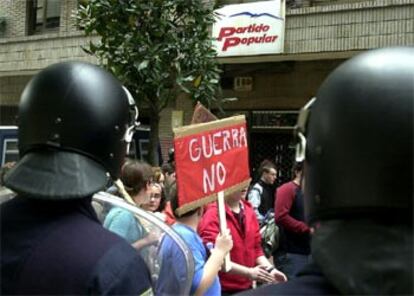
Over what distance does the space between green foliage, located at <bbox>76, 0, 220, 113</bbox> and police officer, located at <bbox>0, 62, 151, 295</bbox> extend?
13.4 ft

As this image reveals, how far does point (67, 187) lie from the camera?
1823 mm

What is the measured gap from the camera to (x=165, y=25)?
6.28 metres

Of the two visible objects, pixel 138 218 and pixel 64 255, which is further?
pixel 138 218

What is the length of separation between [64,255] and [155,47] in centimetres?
465

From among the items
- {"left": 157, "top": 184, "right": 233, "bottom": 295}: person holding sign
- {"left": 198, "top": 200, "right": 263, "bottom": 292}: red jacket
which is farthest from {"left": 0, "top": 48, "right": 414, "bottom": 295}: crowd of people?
{"left": 198, "top": 200, "right": 263, "bottom": 292}: red jacket

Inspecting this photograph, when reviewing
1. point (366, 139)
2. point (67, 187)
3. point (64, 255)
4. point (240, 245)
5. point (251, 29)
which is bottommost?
point (240, 245)

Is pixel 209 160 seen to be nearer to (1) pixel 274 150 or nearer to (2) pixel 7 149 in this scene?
(2) pixel 7 149

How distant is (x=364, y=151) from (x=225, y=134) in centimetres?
282

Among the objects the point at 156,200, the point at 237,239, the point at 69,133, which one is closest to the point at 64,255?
the point at 69,133

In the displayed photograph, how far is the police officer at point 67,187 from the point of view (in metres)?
1.68

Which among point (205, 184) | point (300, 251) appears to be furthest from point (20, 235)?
point (300, 251)

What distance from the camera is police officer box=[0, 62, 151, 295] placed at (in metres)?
1.68

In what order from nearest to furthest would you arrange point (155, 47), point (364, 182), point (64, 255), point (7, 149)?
1. point (364, 182)
2. point (64, 255)
3. point (155, 47)
4. point (7, 149)

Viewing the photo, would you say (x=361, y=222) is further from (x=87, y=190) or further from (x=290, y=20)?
(x=290, y=20)
